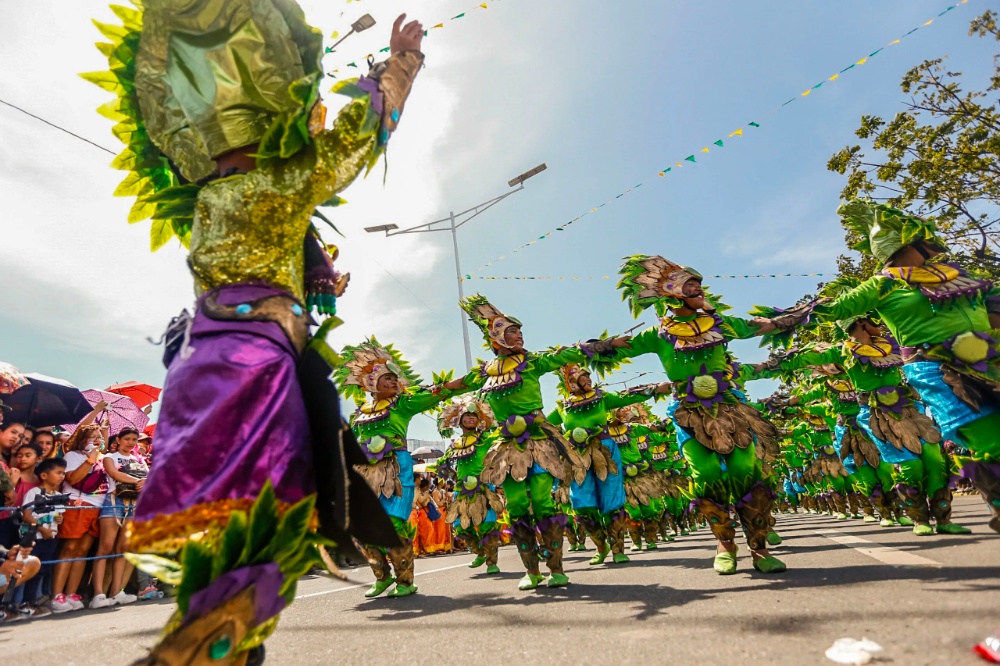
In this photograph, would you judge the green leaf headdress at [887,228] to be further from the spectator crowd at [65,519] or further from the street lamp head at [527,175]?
the street lamp head at [527,175]

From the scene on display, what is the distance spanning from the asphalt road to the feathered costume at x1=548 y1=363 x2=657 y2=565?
1924 millimetres

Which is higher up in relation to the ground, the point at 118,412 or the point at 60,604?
the point at 118,412

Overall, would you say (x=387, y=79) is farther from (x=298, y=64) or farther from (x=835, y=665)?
(x=835, y=665)

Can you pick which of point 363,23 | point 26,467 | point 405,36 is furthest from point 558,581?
point 26,467

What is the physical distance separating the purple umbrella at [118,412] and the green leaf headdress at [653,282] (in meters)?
7.81

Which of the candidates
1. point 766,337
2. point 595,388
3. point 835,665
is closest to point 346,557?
point 835,665

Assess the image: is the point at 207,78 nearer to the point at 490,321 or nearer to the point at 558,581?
the point at 490,321

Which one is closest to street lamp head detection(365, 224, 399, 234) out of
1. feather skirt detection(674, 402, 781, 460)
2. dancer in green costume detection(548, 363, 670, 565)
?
dancer in green costume detection(548, 363, 670, 565)

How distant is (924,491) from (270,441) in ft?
22.8

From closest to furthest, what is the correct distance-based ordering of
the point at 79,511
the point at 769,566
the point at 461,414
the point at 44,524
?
the point at 769,566, the point at 44,524, the point at 79,511, the point at 461,414

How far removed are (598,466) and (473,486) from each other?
1958 mm

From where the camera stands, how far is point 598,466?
24.1ft

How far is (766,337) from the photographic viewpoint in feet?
14.9

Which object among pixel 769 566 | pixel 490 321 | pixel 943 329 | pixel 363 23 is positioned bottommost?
pixel 769 566
